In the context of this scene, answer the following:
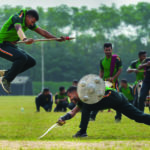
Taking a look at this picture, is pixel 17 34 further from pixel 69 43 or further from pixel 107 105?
pixel 69 43

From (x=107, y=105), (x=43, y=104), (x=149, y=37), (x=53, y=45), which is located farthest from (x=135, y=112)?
(x=149, y=37)

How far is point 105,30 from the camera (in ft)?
268

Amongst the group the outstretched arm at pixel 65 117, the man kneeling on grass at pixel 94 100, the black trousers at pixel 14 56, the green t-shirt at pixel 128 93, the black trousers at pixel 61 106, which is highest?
the black trousers at pixel 14 56

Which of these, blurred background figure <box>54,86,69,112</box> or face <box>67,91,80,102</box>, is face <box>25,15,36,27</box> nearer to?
face <box>67,91,80,102</box>

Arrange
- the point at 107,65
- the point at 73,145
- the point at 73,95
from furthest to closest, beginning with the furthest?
the point at 107,65
the point at 73,95
the point at 73,145

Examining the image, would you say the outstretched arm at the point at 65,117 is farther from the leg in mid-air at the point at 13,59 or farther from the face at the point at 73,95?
the leg in mid-air at the point at 13,59

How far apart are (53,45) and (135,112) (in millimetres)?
66290

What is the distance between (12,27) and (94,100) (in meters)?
2.20

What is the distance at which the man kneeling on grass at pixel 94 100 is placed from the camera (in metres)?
7.02

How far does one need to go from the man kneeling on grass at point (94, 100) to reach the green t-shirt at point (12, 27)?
1747mm

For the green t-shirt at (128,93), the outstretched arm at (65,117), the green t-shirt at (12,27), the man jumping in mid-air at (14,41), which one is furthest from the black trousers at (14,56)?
the green t-shirt at (128,93)

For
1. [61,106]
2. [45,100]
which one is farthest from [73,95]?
[45,100]

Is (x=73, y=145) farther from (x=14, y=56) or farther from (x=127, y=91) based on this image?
(x=127, y=91)

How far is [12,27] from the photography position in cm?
823
